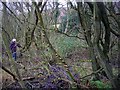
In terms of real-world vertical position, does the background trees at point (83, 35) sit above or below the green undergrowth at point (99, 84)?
above

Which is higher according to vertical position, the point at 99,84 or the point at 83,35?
the point at 83,35

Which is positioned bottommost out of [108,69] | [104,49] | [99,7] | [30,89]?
[30,89]

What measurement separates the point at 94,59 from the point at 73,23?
23.7ft

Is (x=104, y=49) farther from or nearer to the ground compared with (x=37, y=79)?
farther from the ground

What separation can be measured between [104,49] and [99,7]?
1.00 m

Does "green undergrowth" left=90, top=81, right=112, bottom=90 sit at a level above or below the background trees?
below

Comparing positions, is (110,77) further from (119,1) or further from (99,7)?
(119,1)

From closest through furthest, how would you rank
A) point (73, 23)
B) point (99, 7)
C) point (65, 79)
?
point (99, 7) < point (65, 79) < point (73, 23)

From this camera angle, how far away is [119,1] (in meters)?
6.01

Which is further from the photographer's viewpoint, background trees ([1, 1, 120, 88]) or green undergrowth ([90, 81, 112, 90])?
green undergrowth ([90, 81, 112, 90])

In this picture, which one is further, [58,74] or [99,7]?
[58,74]

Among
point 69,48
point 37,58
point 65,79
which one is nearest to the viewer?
point 65,79

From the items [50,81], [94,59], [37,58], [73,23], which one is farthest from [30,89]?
[73,23]

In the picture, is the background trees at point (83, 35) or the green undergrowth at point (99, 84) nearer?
the background trees at point (83, 35)
